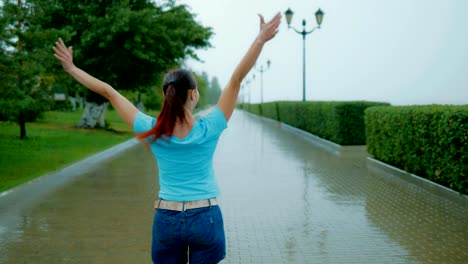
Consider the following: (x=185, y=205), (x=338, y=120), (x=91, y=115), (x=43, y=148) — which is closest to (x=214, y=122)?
(x=185, y=205)

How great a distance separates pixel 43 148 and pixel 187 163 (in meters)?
17.1

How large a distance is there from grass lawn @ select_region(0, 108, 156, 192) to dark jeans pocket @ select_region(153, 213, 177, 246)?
8.50 meters

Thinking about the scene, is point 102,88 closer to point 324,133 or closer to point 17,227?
point 17,227

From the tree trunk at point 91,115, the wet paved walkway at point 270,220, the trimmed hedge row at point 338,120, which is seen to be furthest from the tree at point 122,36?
the wet paved walkway at point 270,220

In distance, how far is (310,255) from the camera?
6297 millimetres

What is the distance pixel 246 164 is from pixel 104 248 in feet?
31.3

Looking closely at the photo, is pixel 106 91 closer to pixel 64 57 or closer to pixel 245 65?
pixel 64 57

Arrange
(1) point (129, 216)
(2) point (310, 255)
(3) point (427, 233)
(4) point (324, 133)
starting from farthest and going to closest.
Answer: (4) point (324, 133) → (1) point (129, 216) → (3) point (427, 233) → (2) point (310, 255)

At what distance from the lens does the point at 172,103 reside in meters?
2.84

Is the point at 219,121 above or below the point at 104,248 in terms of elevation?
above

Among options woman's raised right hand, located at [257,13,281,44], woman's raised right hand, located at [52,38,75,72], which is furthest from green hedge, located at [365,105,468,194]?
woman's raised right hand, located at [52,38,75,72]

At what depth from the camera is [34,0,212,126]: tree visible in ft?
77.6

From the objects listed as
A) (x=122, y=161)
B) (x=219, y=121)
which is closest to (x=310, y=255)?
(x=219, y=121)

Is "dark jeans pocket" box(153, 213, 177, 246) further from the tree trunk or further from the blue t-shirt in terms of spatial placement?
the tree trunk
